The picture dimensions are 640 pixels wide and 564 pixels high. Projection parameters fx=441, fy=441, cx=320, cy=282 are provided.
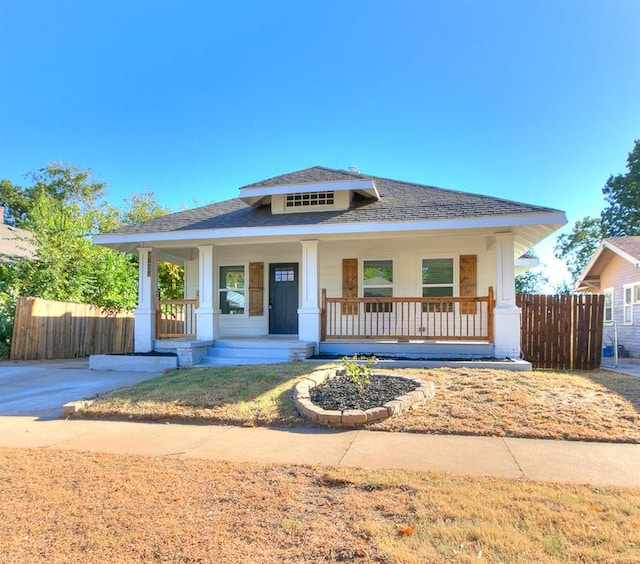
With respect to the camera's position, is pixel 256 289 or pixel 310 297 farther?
pixel 256 289

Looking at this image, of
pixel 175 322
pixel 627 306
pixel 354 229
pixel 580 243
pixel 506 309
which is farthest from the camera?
pixel 580 243

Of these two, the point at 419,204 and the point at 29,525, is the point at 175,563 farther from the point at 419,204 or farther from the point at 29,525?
the point at 419,204

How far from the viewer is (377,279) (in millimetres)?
11789

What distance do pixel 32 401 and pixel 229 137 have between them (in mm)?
13803

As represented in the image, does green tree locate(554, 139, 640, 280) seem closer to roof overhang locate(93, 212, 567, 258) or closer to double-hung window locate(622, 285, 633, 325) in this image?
double-hung window locate(622, 285, 633, 325)

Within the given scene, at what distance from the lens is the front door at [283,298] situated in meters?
12.5

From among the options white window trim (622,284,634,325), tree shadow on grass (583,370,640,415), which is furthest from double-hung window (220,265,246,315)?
white window trim (622,284,634,325)

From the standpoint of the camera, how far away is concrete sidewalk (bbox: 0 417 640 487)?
385cm

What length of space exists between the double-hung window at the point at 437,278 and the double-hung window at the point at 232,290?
5091mm

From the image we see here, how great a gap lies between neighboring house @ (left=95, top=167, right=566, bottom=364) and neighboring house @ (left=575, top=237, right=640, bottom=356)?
6.82 metres

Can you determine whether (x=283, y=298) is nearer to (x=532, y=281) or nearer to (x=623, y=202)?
(x=623, y=202)

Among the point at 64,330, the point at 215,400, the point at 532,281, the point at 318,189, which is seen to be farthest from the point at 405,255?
the point at 532,281

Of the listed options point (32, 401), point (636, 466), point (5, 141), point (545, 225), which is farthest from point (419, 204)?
point (5, 141)

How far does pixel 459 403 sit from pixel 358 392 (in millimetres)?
1348
